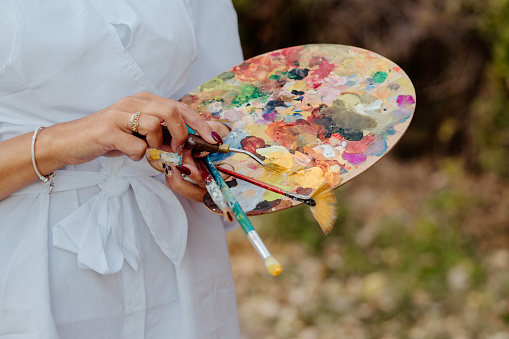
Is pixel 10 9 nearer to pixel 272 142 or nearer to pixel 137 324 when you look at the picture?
pixel 272 142

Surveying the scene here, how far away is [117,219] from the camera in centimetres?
119

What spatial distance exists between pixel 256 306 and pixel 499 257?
1429mm

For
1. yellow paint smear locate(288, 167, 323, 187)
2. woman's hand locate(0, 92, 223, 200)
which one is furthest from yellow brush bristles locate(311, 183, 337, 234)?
woman's hand locate(0, 92, 223, 200)

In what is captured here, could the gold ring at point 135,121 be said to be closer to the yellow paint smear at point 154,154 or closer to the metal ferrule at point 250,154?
the yellow paint smear at point 154,154

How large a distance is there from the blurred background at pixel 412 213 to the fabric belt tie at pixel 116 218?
1.97 m

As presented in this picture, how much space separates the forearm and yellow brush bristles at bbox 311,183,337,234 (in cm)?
49

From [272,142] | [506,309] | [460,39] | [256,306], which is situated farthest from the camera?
[460,39]

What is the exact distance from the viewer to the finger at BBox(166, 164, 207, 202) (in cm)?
108

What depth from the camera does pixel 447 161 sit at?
12.6 feet

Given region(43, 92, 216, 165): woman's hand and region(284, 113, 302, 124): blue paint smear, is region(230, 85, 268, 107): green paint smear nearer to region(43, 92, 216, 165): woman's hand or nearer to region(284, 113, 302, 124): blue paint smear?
region(284, 113, 302, 124): blue paint smear

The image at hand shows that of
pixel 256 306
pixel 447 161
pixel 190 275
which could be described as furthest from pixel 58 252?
pixel 447 161

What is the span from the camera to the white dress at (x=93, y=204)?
3.57 ft

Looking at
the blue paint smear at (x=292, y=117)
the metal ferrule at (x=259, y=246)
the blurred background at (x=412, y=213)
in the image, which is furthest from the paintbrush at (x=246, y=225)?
the blurred background at (x=412, y=213)

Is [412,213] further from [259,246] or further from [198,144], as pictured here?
[259,246]
